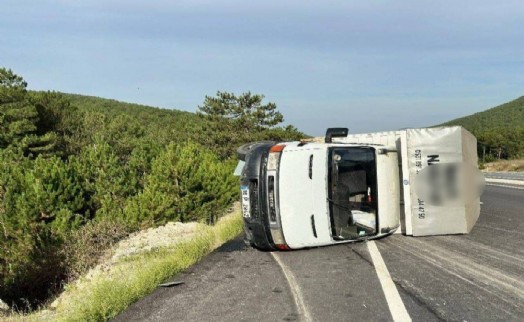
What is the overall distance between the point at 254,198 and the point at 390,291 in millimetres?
2798

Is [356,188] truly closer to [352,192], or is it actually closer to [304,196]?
[352,192]

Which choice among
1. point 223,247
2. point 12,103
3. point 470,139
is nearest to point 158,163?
point 223,247

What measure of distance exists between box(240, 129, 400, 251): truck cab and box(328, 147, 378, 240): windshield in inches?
0.7

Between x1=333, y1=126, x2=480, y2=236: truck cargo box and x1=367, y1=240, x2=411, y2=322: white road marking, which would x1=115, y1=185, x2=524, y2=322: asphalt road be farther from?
x1=333, y1=126, x2=480, y2=236: truck cargo box

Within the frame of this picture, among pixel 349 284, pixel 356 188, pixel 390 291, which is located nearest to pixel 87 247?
pixel 356 188

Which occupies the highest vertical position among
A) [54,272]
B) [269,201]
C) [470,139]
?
[470,139]

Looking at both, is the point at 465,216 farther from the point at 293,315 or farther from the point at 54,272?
the point at 54,272

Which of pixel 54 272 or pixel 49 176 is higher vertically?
pixel 49 176

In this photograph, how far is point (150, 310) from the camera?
4.96 m

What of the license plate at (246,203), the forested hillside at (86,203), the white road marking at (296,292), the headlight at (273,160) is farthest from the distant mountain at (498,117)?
the white road marking at (296,292)

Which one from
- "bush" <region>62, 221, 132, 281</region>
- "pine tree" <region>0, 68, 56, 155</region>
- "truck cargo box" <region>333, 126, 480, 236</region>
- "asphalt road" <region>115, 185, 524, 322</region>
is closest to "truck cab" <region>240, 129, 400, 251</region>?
"asphalt road" <region>115, 185, 524, 322</region>

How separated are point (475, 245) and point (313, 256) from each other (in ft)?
10.1

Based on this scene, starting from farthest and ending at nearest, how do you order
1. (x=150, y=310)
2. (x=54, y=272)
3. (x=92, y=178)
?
(x=92, y=178), (x=54, y=272), (x=150, y=310)

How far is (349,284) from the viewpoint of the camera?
5.73 m
